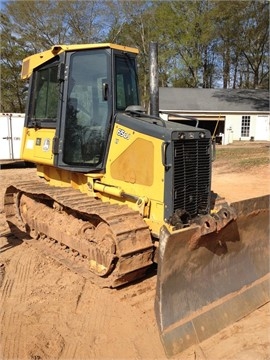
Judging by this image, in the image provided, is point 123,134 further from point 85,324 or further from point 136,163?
point 85,324

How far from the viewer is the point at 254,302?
434 centimetres

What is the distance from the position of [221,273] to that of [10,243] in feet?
11.3

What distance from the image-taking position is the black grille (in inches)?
172

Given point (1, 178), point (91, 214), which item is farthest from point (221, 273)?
point (1, 178)

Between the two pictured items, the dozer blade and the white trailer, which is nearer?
the dozer blade

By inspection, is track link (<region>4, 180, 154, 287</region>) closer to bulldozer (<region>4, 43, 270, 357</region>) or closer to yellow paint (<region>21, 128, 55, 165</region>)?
bulldozer (<region>4, 43, 270, 357</region>)

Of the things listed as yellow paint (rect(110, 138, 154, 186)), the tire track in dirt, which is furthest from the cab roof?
the tire track in dirt

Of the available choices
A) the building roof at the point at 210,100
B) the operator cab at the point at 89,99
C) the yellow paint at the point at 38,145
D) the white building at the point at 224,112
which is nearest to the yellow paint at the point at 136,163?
the operator cab at the point at 89,99

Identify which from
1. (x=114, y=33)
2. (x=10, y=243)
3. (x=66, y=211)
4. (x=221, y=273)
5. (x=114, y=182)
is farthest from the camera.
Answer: (x=114, y=33)

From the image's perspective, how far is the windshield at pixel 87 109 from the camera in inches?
195

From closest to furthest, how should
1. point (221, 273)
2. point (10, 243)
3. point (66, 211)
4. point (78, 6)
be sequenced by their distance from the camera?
point (221, 273), point (66, 211), point (10, 243), point (78, 6)

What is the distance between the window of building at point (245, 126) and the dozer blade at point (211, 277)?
981 inches

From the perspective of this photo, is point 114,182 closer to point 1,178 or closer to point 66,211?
point 66,211

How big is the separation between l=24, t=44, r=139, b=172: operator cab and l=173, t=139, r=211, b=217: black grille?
1048 millimetres
